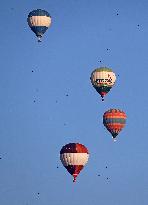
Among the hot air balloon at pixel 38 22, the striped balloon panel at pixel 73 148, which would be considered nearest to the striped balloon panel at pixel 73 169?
the striped balloon panel at pixel 73 148

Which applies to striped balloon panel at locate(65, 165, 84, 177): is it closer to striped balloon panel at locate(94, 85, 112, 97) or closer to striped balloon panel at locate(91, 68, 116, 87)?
striped balloon panel at locate(94, 85, 112, 97)

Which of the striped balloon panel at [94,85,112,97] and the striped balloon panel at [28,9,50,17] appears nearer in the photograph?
the striped balloon panel at [94,85,112,97]

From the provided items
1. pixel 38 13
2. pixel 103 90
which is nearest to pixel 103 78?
pixel 103 90

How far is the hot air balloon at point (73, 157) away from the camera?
110 m

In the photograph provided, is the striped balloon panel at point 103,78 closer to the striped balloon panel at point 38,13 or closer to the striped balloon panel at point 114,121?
the striped balloon panel at point 114,121

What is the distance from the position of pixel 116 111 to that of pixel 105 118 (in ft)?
5.84

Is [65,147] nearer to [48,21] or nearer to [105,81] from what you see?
[105,81]

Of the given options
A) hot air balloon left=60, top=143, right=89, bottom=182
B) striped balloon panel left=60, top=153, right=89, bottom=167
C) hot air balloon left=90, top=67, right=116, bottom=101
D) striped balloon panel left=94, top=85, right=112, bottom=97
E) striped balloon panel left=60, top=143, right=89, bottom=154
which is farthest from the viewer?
striped balloon panel left=94, top=85, right=112, bottom=97

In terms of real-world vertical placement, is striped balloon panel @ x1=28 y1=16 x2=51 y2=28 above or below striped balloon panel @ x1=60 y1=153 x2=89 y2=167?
above

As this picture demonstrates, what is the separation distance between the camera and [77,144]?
4385 inches

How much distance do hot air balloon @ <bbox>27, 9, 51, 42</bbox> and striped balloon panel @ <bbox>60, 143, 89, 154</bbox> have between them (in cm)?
1632

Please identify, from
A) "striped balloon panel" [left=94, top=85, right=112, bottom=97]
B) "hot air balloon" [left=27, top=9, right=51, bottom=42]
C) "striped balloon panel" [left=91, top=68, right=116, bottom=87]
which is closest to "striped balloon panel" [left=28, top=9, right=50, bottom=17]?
"hot air balloon" [left=27, top=9, right=51, bottom=42]

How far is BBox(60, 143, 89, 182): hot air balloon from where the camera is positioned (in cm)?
11000

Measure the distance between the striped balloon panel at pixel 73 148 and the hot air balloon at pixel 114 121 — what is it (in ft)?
18.6
